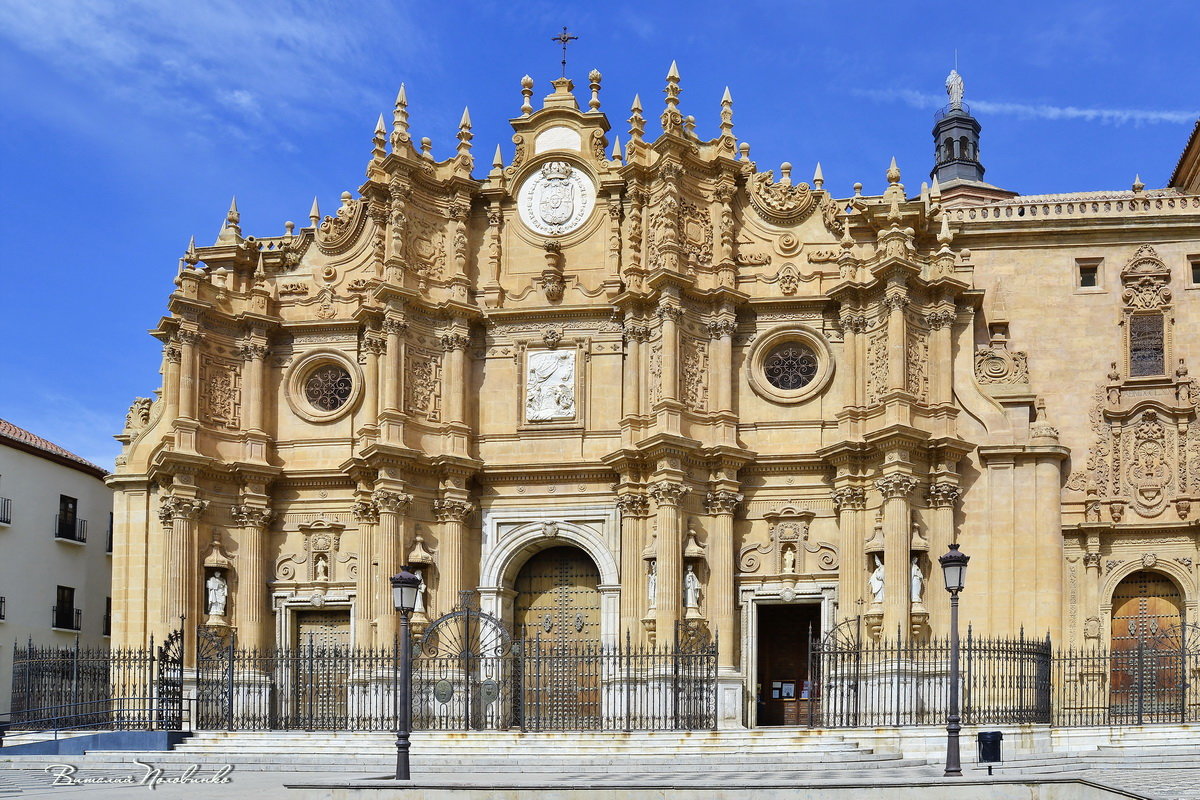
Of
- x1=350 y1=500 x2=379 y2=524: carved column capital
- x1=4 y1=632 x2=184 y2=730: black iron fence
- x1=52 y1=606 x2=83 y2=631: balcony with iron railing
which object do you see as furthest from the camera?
x1=52 y1=606 x2=83 y2=631: balcony with iron railing

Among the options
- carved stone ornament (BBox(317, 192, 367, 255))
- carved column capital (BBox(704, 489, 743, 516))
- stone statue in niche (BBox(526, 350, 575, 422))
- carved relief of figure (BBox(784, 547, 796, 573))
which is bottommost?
carved relief of figure (BBox(784, 547, 796, 573))

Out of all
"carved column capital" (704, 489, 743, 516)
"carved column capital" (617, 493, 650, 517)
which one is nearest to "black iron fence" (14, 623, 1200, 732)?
"carved column capital" (704, 489, 743, 516)

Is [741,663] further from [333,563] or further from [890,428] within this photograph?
[333,563]

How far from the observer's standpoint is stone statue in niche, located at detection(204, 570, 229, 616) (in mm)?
33312

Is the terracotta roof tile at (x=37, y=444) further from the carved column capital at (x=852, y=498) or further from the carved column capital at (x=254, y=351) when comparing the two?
the carved column capital at (x=852, y=498)

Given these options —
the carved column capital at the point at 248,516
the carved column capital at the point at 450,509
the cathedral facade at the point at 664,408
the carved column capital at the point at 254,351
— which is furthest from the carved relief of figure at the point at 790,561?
the carved column capital at the point at 254,351

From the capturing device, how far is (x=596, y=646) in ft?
102

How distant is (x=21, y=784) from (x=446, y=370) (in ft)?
46.3

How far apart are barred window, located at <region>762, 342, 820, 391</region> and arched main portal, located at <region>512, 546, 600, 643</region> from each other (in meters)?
6.02

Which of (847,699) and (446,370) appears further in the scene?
(446,370)

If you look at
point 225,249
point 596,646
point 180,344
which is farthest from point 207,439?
point 596,646

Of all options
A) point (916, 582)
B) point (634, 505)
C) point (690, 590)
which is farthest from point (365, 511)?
point (916, 582)

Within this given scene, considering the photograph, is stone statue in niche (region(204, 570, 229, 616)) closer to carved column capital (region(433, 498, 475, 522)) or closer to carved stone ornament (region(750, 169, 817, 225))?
carved column capital (region(433, 498, 475, 522))

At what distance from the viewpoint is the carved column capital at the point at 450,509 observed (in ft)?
110
